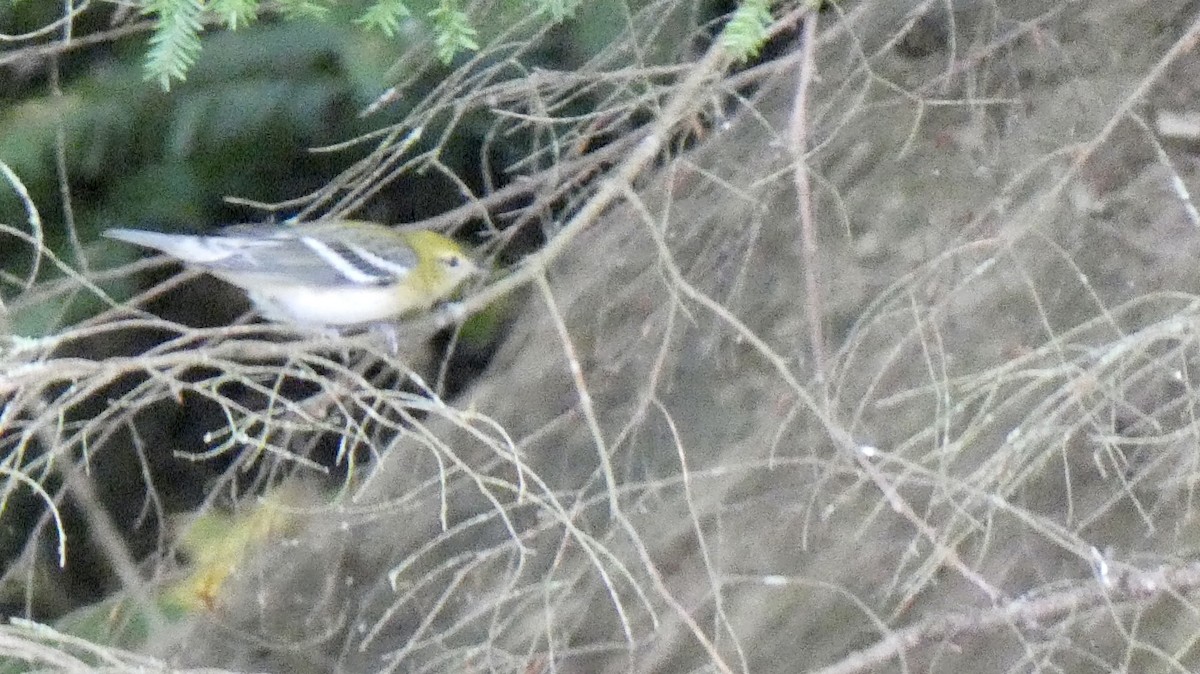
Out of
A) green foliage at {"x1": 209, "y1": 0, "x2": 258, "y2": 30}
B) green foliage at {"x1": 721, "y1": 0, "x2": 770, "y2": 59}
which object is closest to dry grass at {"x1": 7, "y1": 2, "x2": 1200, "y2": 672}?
green foliage at {"x1": 721, "y1": 0, "x2": 770, "y2": 59}

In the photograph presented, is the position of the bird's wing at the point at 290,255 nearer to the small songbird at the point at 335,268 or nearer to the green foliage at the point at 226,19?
the small songbird at the point at 335,268

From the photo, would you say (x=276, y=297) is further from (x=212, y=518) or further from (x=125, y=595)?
(x=125, y=595)

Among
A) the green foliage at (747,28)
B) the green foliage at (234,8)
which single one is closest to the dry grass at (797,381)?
the green foliage at (747,28)

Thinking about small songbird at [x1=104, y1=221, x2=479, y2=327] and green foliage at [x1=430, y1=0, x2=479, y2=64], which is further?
small songbird at [x1=104, y1=221, x2=479, y2=327]

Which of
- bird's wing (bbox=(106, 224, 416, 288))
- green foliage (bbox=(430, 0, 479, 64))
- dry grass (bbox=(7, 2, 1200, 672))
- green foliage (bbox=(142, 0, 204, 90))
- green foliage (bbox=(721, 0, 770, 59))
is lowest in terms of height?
dry grass (bbox=(7, 2, 1200, 672))

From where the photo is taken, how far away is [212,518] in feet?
8.77

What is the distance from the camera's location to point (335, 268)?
103 inches

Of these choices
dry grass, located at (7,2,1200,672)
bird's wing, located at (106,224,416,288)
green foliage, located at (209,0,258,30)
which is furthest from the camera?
bird's wing, located at (106,224,416,288)

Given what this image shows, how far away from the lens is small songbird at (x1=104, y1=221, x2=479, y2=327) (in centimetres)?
254

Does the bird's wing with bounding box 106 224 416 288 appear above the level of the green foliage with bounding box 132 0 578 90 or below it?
below

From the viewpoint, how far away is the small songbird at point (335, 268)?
8.34 ft

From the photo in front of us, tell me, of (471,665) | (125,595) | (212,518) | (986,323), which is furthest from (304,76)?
(986,323)

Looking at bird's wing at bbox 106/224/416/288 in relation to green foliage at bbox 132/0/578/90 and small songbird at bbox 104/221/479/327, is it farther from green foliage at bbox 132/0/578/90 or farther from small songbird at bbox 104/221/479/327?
green foliage at bbox 132/0/578/90

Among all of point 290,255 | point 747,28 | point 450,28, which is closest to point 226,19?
point 450,28
